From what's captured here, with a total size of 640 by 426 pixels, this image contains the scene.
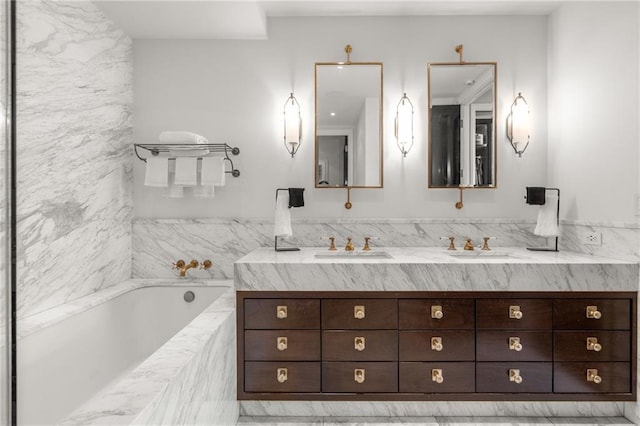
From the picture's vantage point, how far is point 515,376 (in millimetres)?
1893

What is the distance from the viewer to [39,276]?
1.79 m

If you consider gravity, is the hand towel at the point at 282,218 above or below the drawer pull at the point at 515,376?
above

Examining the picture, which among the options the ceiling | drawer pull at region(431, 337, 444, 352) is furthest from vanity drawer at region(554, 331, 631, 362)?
the ceiling

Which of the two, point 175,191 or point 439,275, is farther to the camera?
point 175,191

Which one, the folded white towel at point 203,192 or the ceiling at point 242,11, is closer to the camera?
the ceiling at point 242,11

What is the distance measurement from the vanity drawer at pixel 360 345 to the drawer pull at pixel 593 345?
942 millimetres

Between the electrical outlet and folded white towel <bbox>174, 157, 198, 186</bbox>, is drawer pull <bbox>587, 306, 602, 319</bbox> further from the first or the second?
folded white towel <bbox>174, 157, 198, 186</bbox>

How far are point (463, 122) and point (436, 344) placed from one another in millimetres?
1444

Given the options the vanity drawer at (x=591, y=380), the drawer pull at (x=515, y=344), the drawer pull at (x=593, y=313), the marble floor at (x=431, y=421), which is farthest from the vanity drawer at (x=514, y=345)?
the marble floor at (x=431, y=421)

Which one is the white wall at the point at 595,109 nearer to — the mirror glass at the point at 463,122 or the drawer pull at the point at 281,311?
the mirror glass at the point at 463,122

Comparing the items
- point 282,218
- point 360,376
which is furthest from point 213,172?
point 360,376

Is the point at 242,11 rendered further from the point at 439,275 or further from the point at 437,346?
the point at 437,346

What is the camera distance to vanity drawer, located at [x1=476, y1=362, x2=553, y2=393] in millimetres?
1895

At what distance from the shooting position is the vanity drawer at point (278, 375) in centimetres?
193
